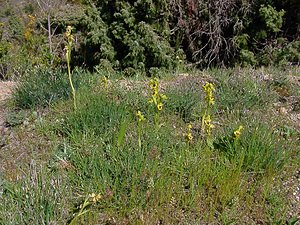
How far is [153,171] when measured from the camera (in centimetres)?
234

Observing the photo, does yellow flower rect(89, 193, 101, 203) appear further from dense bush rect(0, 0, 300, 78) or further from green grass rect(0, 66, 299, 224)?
dense bush rect(0, 0, 300, 78)

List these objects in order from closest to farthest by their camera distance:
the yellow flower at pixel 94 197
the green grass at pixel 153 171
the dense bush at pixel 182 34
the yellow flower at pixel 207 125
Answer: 1. the yellow flower at pixel 94 197
2. the green grass at pixel 153 171
3. the yellow flower at pixel 207 125
4. the dense bush at pixel 182 34

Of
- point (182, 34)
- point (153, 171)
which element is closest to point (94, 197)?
point (153, 171)

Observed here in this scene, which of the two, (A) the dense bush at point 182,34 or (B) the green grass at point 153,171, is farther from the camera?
(A) the dense bush at point 182,34

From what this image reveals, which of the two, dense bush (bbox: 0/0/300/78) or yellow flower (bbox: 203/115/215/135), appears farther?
dense bush (bbox: 0/0/300/78)

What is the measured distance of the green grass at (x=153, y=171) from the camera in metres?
2.16

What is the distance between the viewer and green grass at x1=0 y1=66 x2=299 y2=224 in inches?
85.0

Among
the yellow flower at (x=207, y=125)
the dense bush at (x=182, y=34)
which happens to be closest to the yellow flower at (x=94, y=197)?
the yellow flower at (x=207, y=125)

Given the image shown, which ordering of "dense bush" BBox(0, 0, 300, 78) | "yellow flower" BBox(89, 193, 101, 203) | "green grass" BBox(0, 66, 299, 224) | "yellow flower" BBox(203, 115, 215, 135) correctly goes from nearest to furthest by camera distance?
"yellow flower" BBox(89, 193, 101, 203) < "green grass" BBox(0, 66, 299, 224) < "yellow flower" BBox(203, 115, 215, 135) < "dense bush" BBox(0, 0, 300, 78)

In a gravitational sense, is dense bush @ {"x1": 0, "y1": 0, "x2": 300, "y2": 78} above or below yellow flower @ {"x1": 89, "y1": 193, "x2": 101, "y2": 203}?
above

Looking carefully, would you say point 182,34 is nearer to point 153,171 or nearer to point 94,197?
point 153,171

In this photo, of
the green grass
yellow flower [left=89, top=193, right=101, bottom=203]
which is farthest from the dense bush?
yellow flower [left=89, top=193, right=101, bottom=203]

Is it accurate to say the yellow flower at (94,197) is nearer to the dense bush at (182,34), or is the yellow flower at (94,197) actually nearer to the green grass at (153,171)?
the green grass at (153,171)

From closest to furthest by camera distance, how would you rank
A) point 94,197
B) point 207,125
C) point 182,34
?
point 94,197
point 207,125
point 182,34
